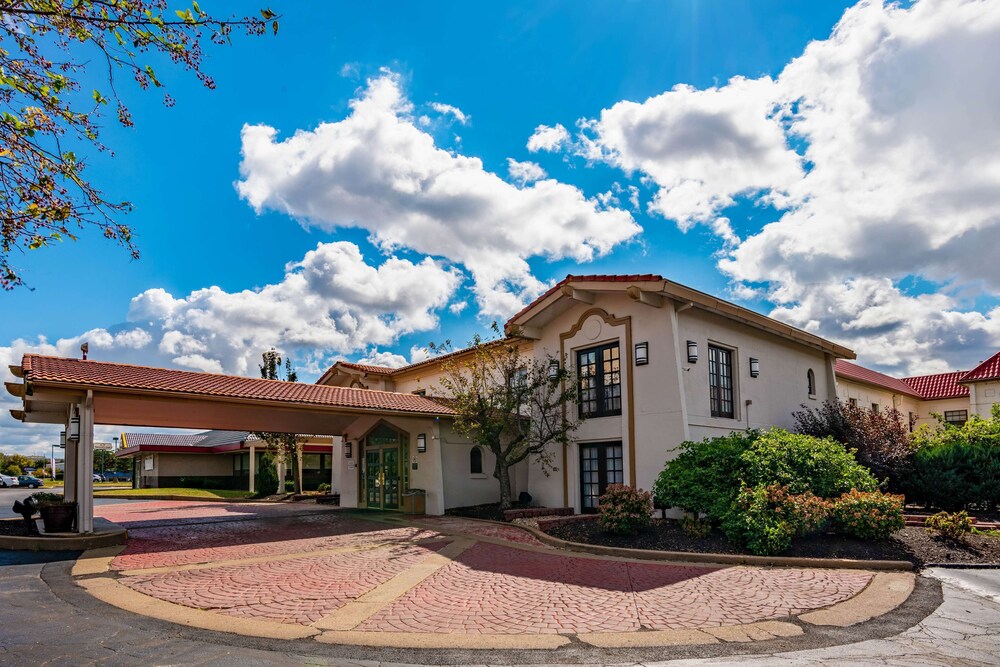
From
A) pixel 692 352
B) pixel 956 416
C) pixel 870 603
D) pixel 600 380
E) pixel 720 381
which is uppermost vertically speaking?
pixel 692 352

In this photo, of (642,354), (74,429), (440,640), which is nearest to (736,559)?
(440,640)

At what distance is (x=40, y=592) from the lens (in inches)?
329

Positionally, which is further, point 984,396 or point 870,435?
point 984,396

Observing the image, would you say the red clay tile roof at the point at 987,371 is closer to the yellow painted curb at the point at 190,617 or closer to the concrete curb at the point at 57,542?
the yellow painted curb at the point at 190,617

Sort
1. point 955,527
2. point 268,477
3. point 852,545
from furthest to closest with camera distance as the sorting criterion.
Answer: point 268,477 < point 955,527 < point 852,545

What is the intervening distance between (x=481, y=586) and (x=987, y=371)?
26354mm

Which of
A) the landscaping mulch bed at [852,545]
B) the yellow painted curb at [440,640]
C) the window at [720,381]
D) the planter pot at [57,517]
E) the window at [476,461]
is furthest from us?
the window at [476,461]

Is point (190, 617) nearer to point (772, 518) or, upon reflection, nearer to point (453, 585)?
point (453, 585)

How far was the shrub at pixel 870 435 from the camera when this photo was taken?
15539 millimetres

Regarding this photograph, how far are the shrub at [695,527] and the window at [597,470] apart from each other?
423cm

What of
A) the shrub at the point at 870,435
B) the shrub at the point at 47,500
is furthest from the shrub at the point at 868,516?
the shrub at the point at 47,500

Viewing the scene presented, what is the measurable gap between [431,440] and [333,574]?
9018 millimetres

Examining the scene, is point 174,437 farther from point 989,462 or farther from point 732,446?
point 989,462

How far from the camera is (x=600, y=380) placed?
57.4 ft
